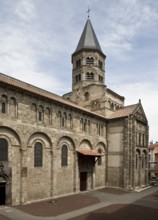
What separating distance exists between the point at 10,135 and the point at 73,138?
908 cm

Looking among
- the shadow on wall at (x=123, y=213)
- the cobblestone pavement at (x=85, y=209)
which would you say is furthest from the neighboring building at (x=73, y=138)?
the shadow on wall at (x=123, y=213)

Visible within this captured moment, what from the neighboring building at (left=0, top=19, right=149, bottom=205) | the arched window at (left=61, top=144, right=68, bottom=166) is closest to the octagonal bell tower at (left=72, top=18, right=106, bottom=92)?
the neighboring building at (left=0, top=19, right=149, bottom=205)

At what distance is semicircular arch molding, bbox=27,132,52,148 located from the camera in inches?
885

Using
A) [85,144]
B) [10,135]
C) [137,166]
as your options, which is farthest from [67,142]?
[137,166]

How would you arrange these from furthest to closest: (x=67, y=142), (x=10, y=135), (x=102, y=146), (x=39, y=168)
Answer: (x=102, y=146) < (x=67, y=142) < (x=39, y=168) < (x=10, y=135)

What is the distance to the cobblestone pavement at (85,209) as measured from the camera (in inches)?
682

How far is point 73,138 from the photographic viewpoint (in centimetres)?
2769

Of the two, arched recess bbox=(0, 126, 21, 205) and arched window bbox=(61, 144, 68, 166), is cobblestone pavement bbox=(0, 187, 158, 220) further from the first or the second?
arched window bbox=(61, 144, 68, 166)

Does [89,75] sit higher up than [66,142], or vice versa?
[89,75]

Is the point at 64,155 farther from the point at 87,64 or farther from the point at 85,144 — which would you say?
the point at 87,64

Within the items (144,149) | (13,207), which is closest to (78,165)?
(13,207)

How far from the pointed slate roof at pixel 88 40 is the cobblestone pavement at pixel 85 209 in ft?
87.9

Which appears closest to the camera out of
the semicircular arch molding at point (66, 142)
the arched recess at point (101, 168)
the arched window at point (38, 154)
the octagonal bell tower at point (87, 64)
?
the arched window at point (38, 154)

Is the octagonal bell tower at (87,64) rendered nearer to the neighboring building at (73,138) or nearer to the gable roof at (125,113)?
the neighboring building at (73,138)
